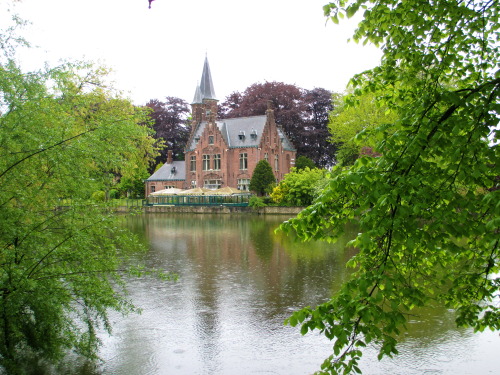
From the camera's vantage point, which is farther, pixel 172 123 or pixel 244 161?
pixel 172 123

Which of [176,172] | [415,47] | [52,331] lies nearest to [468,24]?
[415,47]

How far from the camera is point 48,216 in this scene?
264 inches

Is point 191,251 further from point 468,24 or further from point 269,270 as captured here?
point 468,24

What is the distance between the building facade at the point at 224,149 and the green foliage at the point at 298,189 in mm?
8380

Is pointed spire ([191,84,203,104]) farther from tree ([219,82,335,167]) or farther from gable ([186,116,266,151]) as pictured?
tree ([219,82,335,167])

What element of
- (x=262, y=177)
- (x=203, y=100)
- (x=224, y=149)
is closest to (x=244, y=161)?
(x=224, y=149)

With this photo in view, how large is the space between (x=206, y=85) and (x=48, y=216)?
50.8m

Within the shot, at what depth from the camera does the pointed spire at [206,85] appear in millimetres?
55500

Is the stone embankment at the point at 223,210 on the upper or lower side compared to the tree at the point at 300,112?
lower

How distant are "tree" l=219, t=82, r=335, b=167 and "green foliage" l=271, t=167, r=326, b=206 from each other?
15.5 meters

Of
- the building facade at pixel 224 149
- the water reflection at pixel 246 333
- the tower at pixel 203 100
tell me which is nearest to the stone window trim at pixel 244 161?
the building facade at pixel 224 149

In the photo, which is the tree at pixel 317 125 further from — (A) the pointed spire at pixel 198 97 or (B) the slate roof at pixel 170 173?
(B) the slate roof at pixel 170 173

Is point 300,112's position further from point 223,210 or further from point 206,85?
point 223,210

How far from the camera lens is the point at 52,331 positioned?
21.3ft
